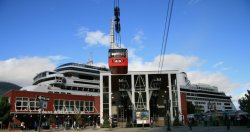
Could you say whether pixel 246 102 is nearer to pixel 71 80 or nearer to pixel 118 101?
pixel 118 101

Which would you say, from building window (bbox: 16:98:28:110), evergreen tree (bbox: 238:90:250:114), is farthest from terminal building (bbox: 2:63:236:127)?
evergreen tree (bbox: 238:90:250:114)

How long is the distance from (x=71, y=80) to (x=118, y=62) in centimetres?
7503

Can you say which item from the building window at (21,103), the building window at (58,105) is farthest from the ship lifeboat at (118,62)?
the building window at (58,105)

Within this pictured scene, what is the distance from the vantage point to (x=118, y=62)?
31625mm

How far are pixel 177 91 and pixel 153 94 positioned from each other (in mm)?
6176

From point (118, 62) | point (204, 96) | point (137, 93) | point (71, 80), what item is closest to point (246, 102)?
point (118, 62)

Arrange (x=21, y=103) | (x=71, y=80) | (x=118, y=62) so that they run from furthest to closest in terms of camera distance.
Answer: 1. (x=71, y=80)
2. (x=21, y=103)
3. (x=118, y=62)

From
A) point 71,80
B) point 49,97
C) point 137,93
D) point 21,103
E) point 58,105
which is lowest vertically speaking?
point 58,105

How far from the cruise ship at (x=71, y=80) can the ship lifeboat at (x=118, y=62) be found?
211 feet

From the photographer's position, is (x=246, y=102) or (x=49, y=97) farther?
(x=49, y=97)

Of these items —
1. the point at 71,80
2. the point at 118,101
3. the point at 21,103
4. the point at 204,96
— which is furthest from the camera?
the point at 204,96

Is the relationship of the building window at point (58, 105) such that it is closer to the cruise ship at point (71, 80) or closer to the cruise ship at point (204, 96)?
the cruise ship at point (71, 80)

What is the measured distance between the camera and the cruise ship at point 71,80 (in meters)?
99.8

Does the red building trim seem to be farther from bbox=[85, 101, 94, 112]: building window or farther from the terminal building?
bbox=[85, 101, 94, 112]: building window
